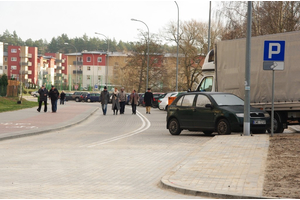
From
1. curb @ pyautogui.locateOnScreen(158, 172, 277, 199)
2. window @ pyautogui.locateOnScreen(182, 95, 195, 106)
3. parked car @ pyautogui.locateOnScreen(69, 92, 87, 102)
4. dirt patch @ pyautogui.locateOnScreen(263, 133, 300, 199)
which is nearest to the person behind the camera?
curb @ pyautogui.locateOnScreen(158, 172, 277, 199)

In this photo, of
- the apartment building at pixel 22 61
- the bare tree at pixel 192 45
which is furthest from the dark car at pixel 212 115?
the apartment building at pixel 22 61

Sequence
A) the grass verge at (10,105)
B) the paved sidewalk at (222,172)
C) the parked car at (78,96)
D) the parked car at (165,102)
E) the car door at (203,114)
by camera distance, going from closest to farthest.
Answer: the paved sidewalk at (222,172) → the car door at (203,114) → the grass verge at (10,105) → the parked car at (165,102) → the parked car at (78,96)

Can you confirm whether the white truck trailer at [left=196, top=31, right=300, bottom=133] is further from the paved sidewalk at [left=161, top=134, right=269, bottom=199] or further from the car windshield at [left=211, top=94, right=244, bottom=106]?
the paved sidewalk at [left=161, top=134, right=269, bottom=199]

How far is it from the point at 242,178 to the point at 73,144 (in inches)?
310

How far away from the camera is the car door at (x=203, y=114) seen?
59.5 feet

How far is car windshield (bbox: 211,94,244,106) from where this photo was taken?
18.4m

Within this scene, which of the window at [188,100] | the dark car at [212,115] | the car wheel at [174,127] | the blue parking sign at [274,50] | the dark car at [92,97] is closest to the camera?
the blue parking sign at [274,50]

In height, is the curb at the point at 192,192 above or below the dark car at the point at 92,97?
above

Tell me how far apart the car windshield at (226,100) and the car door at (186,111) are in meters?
0.84

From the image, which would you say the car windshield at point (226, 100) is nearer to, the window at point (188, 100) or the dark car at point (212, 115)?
the dark car at point (212, 115)

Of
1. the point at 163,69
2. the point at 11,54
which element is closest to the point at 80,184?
the point at 163,69

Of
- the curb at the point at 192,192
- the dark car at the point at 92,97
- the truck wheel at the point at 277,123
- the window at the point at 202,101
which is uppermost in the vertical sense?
the window at the point at 202,101

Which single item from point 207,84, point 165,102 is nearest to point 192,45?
point 165,102

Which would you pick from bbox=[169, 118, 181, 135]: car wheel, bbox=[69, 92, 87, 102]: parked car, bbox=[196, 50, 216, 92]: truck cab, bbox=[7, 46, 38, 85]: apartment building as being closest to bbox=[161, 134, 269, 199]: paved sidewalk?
bbox=[169, 118, 181, 135]: car wheel
